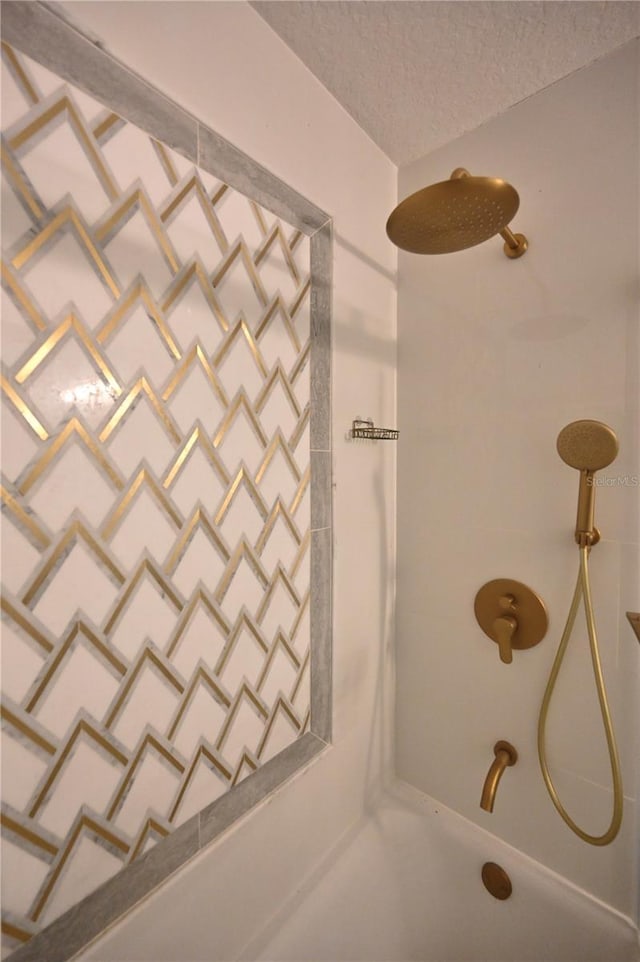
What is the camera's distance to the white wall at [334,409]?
701 millimetres

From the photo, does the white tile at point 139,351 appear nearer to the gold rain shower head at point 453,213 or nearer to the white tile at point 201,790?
the gold rain shower head at point 453,213

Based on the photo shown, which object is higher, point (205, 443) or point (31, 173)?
point (31, 173)

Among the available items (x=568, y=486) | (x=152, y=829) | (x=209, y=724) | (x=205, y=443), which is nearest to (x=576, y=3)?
(x=568, y=486)

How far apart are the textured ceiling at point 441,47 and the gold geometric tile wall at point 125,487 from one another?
38cm

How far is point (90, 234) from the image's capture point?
0.60m

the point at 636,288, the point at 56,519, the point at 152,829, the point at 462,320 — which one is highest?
the point at 462,320

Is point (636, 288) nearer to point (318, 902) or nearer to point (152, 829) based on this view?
point (152, 829)

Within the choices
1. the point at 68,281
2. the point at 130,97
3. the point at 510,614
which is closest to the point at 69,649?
the point at 68,281

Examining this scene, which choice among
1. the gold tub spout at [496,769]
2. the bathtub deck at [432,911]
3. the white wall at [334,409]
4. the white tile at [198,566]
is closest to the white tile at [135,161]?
the white wall at [334,409]

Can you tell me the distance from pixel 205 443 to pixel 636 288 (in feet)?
3.08

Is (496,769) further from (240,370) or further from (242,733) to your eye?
(240,370)

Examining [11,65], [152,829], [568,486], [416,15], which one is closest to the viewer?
[11,65]

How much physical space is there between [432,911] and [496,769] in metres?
0.44

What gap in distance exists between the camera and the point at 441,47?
0.88 metres
